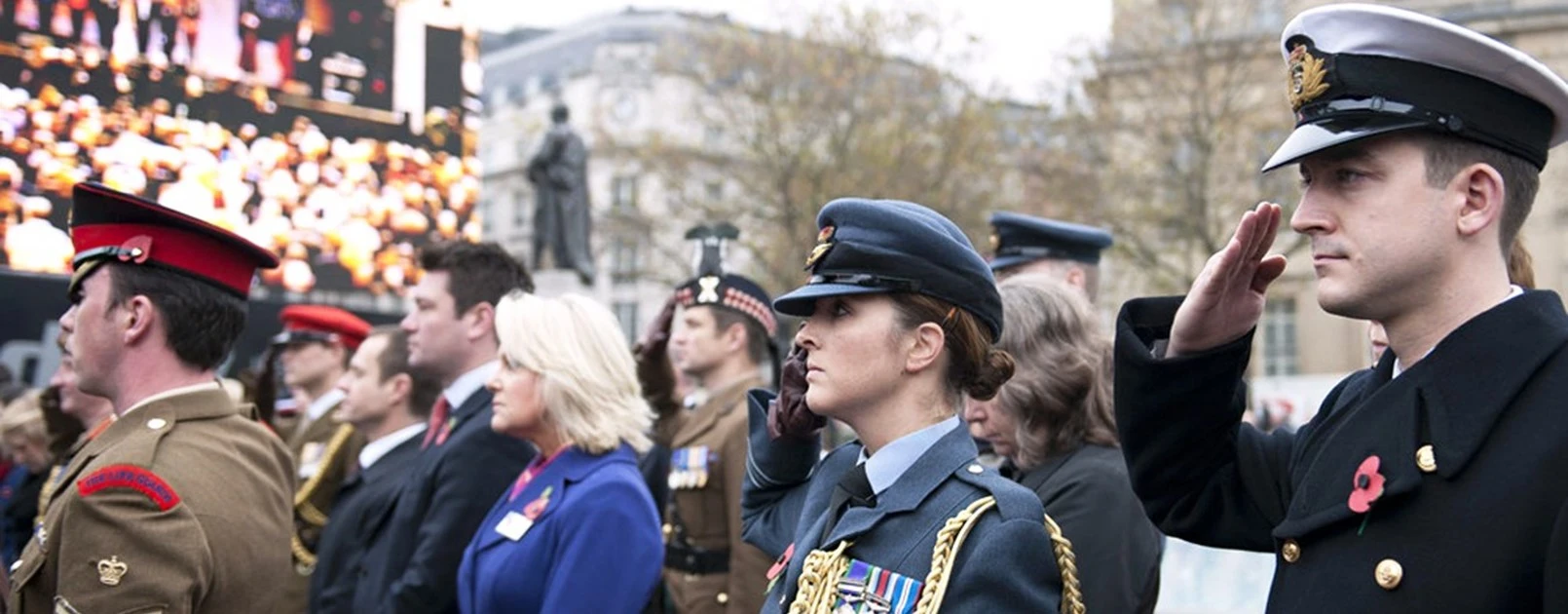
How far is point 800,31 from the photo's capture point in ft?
99.8

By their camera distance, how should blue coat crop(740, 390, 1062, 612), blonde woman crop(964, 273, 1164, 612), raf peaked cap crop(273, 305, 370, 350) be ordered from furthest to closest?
1. raf peaked cap crop(273, 305, 370, 350)
2. blonde woman crop(964, 273, 1164, 612)
3. blue coat crop(740, 390, 1062, 612)

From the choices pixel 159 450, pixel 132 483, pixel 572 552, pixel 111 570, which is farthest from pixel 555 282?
pixel 111 570

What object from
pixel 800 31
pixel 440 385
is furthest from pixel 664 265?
pixel 440 385

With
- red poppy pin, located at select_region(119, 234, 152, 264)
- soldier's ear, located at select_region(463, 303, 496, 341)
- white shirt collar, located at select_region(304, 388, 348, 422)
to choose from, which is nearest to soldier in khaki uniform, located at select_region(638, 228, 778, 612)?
soldier's ear, located at select_region(463, 303, 496, 341)

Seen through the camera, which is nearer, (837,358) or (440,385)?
(837,358)

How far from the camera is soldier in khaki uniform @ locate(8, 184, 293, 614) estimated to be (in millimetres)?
3490

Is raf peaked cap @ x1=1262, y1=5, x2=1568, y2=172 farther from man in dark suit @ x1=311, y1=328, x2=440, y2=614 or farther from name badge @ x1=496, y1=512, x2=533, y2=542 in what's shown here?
man in dark suit @ x1=311, y1=328, x2=440, y2=614

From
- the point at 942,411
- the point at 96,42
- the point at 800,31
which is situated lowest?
the point at 942,411

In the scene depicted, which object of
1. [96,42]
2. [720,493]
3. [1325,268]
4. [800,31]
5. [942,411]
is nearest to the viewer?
[1325,268]

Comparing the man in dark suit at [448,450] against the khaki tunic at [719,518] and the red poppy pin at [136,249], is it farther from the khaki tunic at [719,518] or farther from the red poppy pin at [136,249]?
the red poppy pin at [136,249]

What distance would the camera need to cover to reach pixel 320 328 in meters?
8.56

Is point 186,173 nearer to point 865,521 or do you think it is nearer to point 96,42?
point 96,42

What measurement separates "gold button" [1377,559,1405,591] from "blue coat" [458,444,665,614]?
2.68m

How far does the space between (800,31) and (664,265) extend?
6.55 metres
